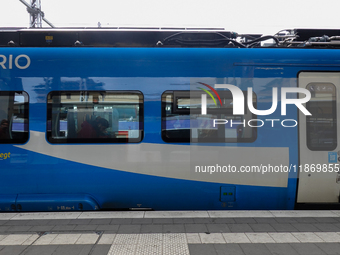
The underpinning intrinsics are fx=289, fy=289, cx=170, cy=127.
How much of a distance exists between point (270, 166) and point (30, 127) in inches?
163

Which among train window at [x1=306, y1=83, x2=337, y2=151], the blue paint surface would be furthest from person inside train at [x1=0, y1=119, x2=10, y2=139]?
train window at [x1=306, y1=83, x2=337, y2=151]

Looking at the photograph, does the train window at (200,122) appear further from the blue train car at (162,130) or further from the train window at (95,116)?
the train window at (95,116)

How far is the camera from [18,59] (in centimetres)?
496

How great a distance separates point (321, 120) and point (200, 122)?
6.92 ft

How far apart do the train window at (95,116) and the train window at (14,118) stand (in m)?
0.42

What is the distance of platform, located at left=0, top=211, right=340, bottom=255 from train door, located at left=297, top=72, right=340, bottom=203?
0.40 meters

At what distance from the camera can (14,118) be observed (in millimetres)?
4914

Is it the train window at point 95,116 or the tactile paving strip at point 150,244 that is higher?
the train window at point 95,116

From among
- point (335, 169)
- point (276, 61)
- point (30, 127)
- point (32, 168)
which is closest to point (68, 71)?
point (30, 127)

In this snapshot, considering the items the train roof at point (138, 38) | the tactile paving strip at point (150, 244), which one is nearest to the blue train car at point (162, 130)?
the train roof at point (138, 38)

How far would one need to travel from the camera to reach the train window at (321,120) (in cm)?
497

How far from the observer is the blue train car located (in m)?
4.89

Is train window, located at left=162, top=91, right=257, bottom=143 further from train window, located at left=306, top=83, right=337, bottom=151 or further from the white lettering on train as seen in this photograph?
the white lettering on train

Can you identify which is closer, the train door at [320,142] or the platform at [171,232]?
the platform at [171,232]
